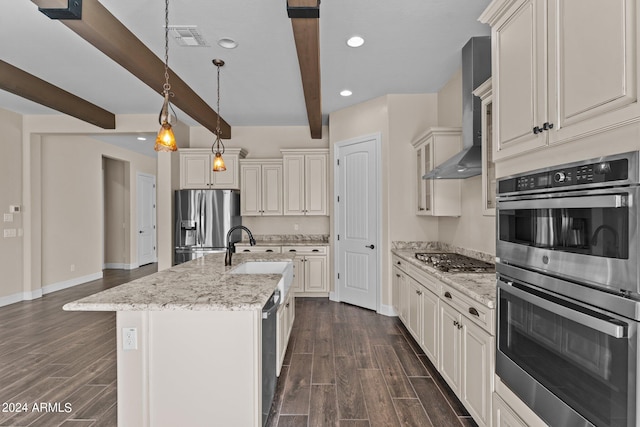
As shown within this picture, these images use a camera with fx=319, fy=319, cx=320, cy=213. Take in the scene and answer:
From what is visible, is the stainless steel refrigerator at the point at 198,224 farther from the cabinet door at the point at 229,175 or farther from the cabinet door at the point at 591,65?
the cabinet door at the point at 591,65

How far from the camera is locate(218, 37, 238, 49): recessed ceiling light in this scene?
290 cm

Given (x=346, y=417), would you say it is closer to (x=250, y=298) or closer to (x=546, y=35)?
(x=250, y=298)

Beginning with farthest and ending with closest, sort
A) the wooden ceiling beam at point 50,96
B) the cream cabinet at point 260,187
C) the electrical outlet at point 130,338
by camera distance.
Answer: the cream cabinet at point 260,187
the wooden ceiling beam at point 50,96
the electrical outlet at point 130,338

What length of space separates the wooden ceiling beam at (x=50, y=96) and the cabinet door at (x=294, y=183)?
283 centimetres

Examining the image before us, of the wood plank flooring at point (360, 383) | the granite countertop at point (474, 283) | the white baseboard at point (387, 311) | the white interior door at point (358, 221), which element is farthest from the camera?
the white interior door at point (358, 221)

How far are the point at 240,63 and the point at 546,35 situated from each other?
2859mm

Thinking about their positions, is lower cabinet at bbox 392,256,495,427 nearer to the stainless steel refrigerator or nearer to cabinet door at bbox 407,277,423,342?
cabinet door at bbox 407,277,423,342

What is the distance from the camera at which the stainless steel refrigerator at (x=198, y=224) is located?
5.13 m

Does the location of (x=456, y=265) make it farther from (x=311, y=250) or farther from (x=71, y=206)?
(x=71, y=206)

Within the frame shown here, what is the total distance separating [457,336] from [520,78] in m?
1.63

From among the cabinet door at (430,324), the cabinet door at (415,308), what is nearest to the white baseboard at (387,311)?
the cabinet door at (415,308)

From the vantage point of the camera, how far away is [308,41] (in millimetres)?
2518

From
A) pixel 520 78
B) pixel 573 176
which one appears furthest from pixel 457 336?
pixel 520 78

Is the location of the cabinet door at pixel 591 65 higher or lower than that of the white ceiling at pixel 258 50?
lower
